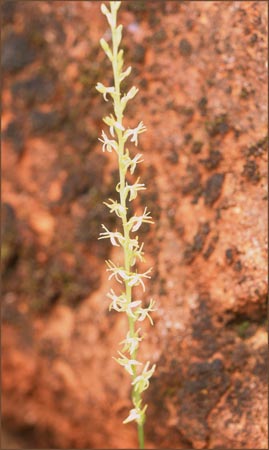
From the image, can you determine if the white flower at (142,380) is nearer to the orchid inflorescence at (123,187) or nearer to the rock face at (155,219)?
the orchid inflorescence at (123,187)

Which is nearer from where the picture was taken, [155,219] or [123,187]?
[123,187]

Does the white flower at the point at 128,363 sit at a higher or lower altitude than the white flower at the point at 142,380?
higher

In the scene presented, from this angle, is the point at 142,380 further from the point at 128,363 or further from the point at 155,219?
the point at 155,219

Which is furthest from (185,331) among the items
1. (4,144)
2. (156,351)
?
(4,144)

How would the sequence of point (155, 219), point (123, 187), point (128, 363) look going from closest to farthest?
point (123, 187), point (128, 363), point (155, 219)

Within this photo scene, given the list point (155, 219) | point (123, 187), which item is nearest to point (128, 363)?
point (123, 187)

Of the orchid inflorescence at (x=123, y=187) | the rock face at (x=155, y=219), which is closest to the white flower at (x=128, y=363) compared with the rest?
Answer: the orchid inflorescence at (x=123, y=187)

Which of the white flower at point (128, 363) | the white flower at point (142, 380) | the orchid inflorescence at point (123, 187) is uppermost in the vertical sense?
the orchid inflorescence at point (123, 187)

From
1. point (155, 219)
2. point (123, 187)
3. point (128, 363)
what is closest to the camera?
point (123, 187)

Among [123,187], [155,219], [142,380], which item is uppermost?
[123,187]
